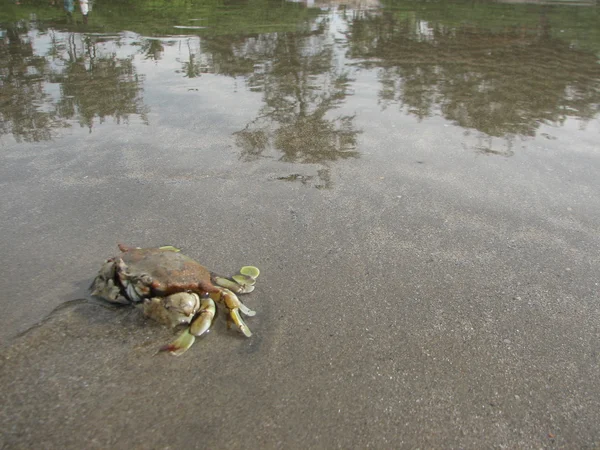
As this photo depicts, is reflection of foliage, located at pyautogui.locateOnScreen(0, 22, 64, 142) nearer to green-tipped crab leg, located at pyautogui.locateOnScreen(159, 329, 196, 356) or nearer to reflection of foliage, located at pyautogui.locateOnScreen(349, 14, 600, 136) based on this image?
green-tipped crab leg, located at pyautogui.locateOnScreen(159, 329, 196, 356)

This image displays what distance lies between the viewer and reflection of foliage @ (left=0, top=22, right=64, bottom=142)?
5.09m

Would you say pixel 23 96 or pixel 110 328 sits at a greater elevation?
pixel 23 96

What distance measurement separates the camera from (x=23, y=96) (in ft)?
19.7

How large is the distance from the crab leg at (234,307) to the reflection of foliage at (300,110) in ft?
5.86

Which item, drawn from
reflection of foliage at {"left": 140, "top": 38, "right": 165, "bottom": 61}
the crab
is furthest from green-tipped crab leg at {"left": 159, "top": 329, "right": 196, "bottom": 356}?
reflection of foliage at {"left": 140, "top": 38, "right": 165, "bottom": 61}

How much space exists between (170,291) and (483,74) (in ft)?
20.9

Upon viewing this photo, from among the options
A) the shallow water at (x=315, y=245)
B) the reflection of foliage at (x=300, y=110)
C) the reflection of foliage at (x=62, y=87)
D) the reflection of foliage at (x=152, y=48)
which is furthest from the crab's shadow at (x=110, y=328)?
the reflection of foliage at (x=152, y=48)

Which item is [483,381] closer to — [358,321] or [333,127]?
[358,321]

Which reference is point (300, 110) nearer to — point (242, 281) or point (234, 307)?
point (242, 281)

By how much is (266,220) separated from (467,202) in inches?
66.3

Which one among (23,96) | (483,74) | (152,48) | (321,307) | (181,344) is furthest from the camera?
(152,48)

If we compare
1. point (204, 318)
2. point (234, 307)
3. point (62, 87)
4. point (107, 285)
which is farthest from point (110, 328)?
point (62, 87)

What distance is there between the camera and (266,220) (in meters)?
3.59

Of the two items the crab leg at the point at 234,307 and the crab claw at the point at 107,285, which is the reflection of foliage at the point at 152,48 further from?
the crab leg at the point at 234,307
